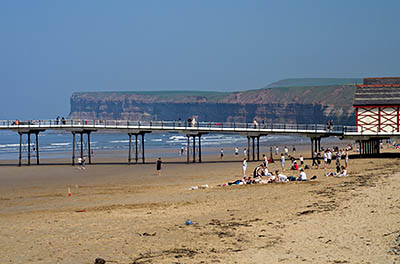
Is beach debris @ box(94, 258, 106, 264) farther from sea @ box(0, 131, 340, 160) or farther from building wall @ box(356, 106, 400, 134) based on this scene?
sea @ box(0, 131, 340, 160)

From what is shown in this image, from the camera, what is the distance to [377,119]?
46.9 meters

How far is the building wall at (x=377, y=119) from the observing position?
46.4 metres

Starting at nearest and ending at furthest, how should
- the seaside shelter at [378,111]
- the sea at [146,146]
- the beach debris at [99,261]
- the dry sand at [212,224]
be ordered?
1. the beach debris at [99,261]
2. the dry sand at [212,224]
3. the seaside shelter at [378,111]
4. the sea at [146,146]

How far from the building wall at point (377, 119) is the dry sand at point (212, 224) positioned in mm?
18408

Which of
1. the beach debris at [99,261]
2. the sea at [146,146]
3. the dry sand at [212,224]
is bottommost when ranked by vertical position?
the beach debris at [99,261]

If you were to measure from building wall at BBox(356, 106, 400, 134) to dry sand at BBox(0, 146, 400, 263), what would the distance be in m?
18.4

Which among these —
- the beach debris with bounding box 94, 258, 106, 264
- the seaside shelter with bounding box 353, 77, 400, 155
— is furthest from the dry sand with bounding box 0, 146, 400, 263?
the seaside shelter with bounding box 353, 77, 400, 155

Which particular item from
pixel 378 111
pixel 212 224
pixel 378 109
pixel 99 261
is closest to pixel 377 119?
pixel 378 111

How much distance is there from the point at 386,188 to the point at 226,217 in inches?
279

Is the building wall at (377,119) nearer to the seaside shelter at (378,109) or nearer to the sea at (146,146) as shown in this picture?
the seaside shelter at (378,109)

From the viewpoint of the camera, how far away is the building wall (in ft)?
152

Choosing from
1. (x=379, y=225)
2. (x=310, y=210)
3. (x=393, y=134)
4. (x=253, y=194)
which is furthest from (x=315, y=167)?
(x=379, y=225)

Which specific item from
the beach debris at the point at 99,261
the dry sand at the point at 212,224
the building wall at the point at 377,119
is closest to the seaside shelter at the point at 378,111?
A: the building wall at the point at 377,119

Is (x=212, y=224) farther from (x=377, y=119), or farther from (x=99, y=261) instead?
(x=377, y=119)
